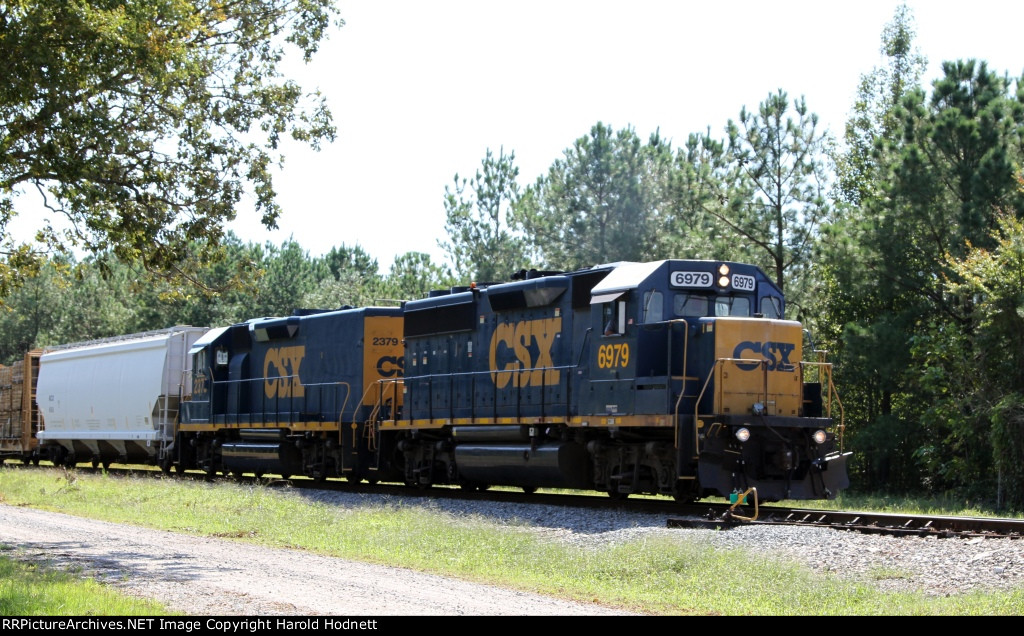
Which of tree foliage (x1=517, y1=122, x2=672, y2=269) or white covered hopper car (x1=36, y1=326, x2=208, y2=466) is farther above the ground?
tree foliage (x1=517, y1=122, x2=672, y2=269)

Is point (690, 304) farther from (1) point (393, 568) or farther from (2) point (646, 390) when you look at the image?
(1) point (393, 568)

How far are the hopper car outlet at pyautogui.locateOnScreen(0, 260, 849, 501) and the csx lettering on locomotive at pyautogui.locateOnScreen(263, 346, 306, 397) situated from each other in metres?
0.05

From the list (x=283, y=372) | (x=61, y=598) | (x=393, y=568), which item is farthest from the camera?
(x=283, y=372)

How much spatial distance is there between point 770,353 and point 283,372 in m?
13.0

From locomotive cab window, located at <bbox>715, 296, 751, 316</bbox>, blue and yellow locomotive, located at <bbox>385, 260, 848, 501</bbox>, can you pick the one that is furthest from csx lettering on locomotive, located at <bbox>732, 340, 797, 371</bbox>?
locomotive cab window, located at <bbox>715, 296, 751, 316</bbox>

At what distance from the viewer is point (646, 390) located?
52.0 feet

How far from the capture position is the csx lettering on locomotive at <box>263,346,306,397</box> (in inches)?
974

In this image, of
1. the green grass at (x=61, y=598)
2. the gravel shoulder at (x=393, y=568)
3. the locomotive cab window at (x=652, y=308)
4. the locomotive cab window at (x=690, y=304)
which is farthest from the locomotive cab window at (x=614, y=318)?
the green grass at (x=61, y=598)

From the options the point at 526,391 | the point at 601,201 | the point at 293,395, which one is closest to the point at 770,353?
the point at 526,391

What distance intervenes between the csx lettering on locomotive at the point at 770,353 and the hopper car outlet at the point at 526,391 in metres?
0.03

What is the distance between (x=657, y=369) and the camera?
16109 millimetres

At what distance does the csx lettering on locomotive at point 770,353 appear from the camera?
15.7 metres

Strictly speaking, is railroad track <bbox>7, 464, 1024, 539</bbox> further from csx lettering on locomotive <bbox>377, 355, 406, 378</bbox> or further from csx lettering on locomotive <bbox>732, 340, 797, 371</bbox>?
csx lettering on locomotive <bbox>377, 355, 406, 378</bbox>
